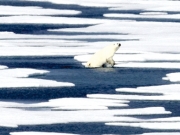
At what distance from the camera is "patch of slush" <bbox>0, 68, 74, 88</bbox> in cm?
1052

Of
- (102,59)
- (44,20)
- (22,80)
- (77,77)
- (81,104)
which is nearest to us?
(81,104)

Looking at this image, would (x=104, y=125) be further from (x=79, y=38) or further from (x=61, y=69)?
(x=79, y=38)

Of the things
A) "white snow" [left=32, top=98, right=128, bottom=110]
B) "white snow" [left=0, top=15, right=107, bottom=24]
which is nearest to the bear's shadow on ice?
"white snow" [left=32, top=98, right=128, bottom=110]

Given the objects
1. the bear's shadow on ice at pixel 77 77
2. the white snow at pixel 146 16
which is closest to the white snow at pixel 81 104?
the bear's shadow on ice at pixel 77 77

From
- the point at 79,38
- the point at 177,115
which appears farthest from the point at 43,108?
the point at 79,38

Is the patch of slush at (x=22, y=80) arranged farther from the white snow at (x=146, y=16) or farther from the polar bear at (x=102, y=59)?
the white snow at (x=146, y=16)

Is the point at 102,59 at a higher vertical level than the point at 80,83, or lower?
higher

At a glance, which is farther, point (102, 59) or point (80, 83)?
point (102, 59)

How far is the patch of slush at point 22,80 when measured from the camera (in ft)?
34.5

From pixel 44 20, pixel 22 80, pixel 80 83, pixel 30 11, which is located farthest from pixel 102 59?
pixel 30 11

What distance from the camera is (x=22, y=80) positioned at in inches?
424

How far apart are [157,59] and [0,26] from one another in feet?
15.1

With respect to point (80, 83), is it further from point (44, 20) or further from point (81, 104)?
point (44, 20)

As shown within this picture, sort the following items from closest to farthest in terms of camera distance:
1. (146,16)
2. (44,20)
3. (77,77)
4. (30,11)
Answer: (77,77) → (44,20) → (146,16) → (30,11)
